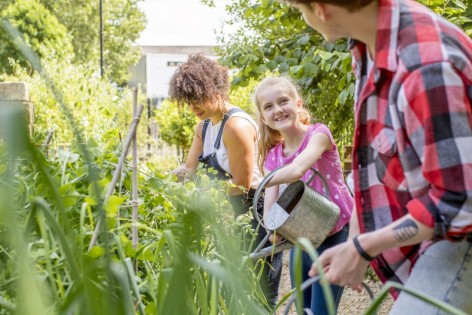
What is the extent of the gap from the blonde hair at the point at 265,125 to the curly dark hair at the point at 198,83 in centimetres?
29

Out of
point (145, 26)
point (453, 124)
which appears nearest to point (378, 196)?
point (453, 124)

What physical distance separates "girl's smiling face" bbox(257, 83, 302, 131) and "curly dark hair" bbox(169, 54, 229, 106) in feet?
1.33

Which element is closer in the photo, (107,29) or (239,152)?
(239,152)

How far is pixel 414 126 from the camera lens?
4.80 ft

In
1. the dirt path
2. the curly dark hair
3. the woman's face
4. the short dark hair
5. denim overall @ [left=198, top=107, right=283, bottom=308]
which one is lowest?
the dirt path

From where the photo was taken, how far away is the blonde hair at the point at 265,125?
3605 millimetres

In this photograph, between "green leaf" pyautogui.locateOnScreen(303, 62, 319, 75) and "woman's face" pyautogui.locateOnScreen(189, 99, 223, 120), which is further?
"green leaf" pyautogui.locateOnScreen(303, 62, 319, 75)

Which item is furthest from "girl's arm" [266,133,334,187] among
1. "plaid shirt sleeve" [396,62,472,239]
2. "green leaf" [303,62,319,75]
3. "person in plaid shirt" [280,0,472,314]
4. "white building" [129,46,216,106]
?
"white building" [129,46,216,106]

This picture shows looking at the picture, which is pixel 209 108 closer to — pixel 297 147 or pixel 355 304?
pixel 297 147

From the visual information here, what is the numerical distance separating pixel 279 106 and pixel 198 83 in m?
0.58

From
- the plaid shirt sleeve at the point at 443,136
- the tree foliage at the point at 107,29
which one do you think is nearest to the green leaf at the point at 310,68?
the plaid shirt sleeve at the point at 443,136

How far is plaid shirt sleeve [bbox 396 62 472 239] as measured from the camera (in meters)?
1.42

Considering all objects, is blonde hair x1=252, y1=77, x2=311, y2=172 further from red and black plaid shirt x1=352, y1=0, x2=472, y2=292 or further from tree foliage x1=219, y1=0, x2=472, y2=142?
red and black plaid shirt x1=352, y1=0, x2=472, y2=292

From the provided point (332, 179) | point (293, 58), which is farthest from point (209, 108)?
point (293, 58)
